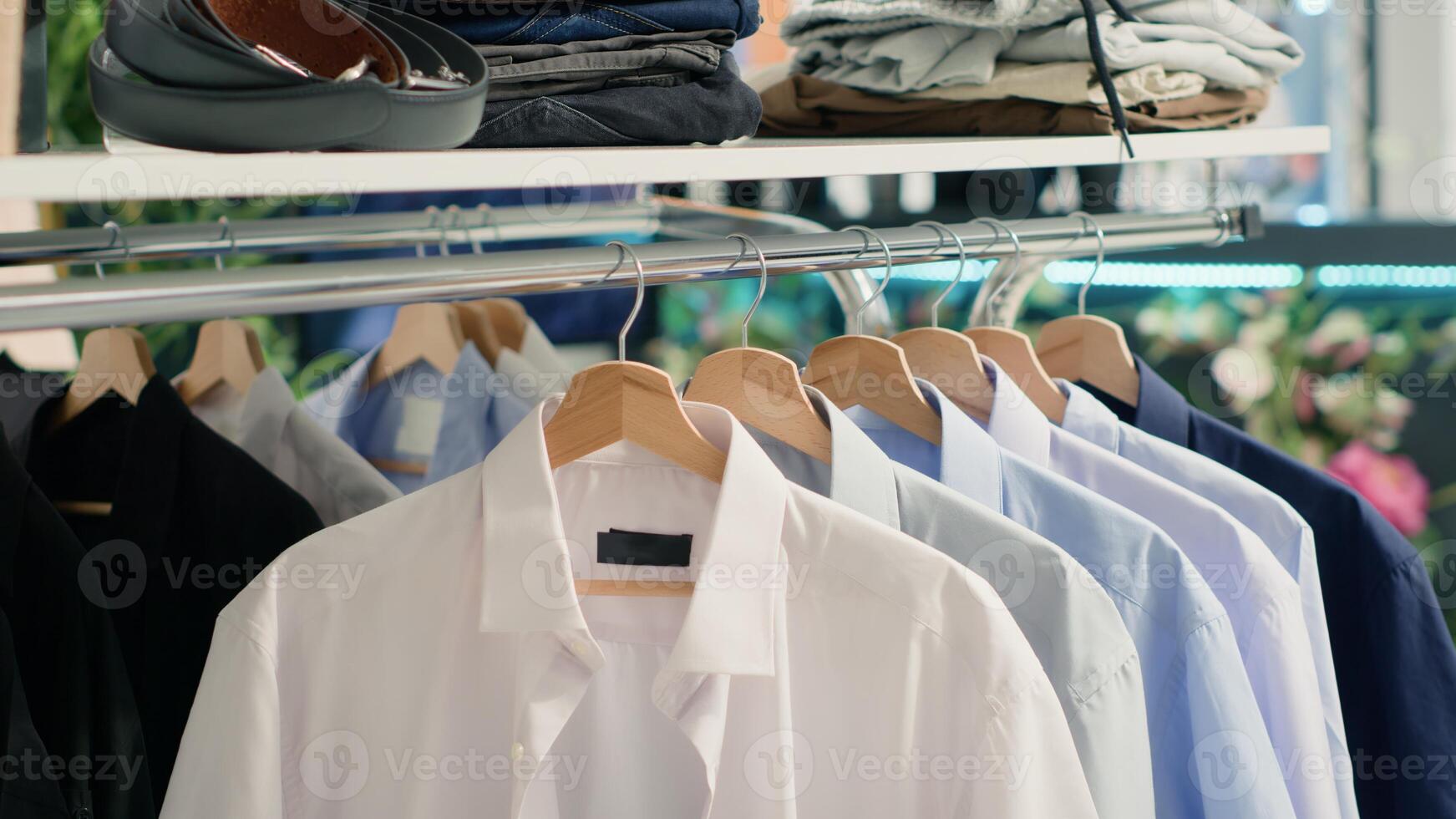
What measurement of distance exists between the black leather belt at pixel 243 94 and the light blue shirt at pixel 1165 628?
514mm

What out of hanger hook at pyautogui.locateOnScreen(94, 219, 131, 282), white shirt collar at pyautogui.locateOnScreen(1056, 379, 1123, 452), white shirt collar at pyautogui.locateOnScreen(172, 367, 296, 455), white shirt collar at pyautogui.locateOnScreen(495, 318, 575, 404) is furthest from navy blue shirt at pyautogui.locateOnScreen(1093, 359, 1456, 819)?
hanger hook at pyautogui.locateOnScreen(94, 219, 131, 282)

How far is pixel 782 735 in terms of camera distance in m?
0.83

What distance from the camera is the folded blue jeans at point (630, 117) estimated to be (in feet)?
2.97

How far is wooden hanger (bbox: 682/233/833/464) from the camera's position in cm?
98

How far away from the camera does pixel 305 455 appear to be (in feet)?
4.04

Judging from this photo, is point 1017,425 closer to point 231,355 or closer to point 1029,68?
point 1029,68

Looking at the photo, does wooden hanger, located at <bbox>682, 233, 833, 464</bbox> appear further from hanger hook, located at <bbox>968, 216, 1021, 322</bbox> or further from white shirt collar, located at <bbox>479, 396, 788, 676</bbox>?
hanger hook, located at <bbox>968, 216, 1021, 322</bbox>

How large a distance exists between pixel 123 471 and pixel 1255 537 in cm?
105

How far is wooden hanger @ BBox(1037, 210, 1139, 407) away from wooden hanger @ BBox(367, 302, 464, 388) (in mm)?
798

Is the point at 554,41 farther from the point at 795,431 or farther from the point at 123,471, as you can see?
the point at 123,471

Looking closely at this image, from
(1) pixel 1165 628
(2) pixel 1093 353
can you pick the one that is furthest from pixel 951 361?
(1) pixel 1165 628

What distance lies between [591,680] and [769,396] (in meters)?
0.29

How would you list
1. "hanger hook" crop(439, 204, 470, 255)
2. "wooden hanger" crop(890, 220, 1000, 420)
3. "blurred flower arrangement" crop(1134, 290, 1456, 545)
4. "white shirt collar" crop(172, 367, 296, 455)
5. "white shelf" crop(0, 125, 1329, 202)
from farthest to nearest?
"blurred flower arrangement" crop(1134, 290, 1456, 545) → "hanger hook" crop(439, 204, 470, 255) → "white shirt collar" crop(172, 367, 296, 455) → "wooden hanger" crop(890, 220, 1000, 420) → "white shelf" crop(0, 125, 1329, 202)

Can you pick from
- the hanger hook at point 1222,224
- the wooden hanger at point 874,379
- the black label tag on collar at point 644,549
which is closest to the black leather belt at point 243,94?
the black label tag on collar at point 644,549
